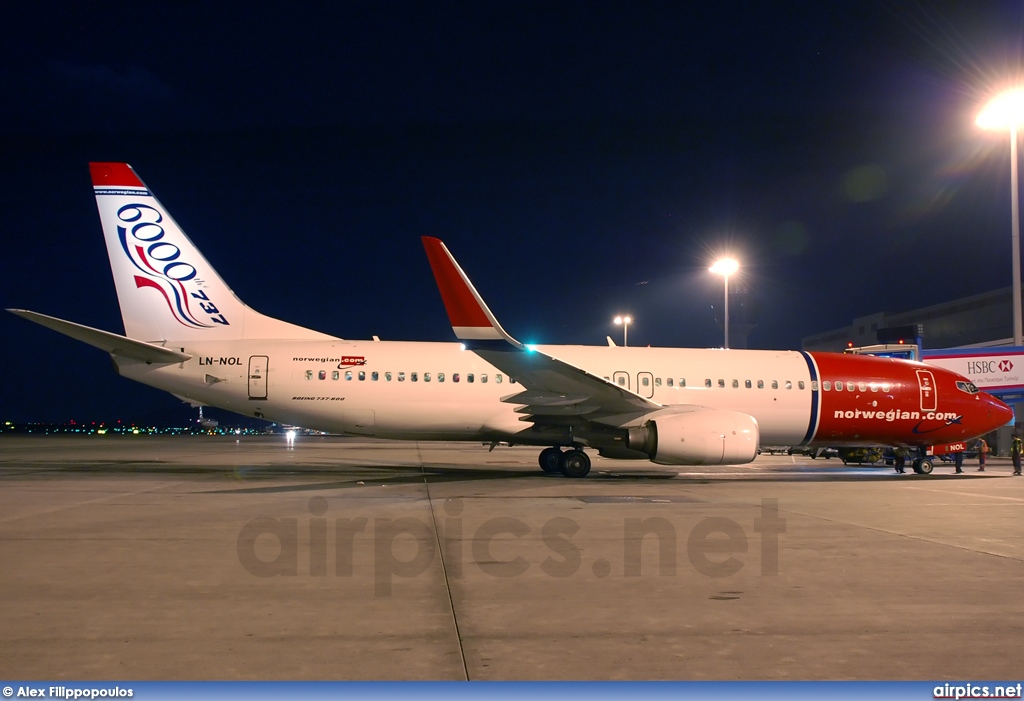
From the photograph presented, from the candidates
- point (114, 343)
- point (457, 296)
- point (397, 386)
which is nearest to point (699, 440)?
point (457, 296)

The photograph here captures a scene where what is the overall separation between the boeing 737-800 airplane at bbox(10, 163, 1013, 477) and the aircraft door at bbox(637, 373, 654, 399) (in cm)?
3

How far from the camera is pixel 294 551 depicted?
7770mm

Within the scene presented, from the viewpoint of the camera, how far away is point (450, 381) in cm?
1798

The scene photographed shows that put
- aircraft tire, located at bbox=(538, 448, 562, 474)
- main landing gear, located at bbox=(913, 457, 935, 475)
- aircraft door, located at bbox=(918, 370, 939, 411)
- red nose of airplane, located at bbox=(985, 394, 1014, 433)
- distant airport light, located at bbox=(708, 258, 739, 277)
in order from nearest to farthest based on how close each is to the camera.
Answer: aircraft tire, located at bbox=(538, 448, 562, 474) → aircraft door, located at bbox=(918, 370, 939, 411) → red nose of airplane, located at bbox=(985, 394, 1014, 433) → main landing gear, located at bbox=(913, 457, 935, 475) → distant airport light, located at bbox=(708, 258, 739, 277)

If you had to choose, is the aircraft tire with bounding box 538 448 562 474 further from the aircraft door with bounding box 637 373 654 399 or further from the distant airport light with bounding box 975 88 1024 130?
the distant airport light with bounding box 975 88 1024 130

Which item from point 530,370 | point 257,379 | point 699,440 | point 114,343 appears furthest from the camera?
point 257,379

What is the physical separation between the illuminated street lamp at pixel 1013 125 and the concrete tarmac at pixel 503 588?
11567mm

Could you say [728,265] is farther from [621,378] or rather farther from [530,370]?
[530,370]

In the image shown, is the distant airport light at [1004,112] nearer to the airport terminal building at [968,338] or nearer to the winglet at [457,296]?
the airport terminal building at [968,338]

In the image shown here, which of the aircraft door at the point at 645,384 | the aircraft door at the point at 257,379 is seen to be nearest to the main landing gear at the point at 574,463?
the aircraft door at the point at 645,384

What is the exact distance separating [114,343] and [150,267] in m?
2.24

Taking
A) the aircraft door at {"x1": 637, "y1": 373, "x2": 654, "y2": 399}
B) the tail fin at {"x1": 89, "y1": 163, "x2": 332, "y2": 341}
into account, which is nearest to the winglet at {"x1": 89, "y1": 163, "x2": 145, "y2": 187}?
the tail fin at {"x1": 89, "y1": 163, "x2": 332, "y2": 341}

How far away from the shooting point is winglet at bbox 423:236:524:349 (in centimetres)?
1441

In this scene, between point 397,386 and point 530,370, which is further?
point 397,386
